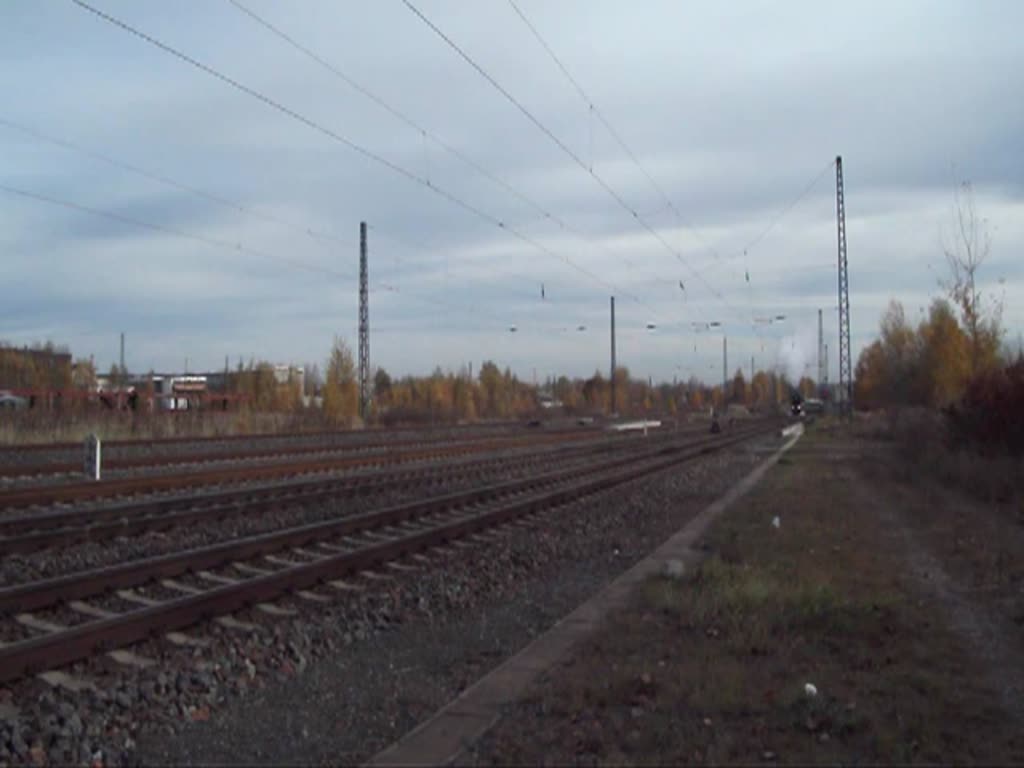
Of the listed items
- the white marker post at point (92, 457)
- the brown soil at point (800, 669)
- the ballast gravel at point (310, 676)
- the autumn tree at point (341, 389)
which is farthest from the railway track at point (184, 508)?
the autumn tree at point (341, 389)

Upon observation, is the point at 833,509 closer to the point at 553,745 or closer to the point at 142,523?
the point at 142,523

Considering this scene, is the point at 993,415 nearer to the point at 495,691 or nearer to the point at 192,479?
the point at 192,479

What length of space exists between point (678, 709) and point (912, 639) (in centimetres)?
313

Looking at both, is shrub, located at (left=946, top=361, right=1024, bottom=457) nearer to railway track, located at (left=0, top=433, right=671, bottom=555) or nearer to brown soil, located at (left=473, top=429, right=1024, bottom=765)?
brown soil, located at (left=473, top=429, right=1024, bottom=765)

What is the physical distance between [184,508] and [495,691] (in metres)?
12.2

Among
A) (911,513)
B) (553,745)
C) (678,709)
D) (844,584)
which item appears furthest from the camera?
(911,513)

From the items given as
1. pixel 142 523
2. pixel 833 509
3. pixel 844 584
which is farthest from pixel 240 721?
pixel 833 509

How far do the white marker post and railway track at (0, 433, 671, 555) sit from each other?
3.49 meters

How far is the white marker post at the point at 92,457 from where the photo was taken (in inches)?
907

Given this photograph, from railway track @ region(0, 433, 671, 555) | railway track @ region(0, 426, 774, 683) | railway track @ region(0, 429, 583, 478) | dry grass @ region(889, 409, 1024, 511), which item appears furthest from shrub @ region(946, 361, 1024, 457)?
railway track @ region(0, 429, 583, 478)

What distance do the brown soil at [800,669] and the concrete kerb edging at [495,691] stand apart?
0.58ft

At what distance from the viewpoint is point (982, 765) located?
6.05 meters

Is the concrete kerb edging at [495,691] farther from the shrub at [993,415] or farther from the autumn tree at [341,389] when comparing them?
the autumn tree at [341,389]

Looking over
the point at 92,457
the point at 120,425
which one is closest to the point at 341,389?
A: the point at 120,425
